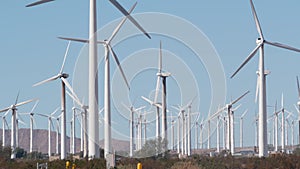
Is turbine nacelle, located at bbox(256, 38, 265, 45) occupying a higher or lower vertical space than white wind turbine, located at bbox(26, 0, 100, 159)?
higher

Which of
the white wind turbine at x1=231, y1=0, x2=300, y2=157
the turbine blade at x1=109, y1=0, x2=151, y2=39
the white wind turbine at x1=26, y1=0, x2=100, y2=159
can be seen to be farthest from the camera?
the white wind turbine at x1=231, y1=0, x2=300, y2=157

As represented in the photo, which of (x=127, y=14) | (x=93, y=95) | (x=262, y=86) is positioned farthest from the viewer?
(x=262, y=86)

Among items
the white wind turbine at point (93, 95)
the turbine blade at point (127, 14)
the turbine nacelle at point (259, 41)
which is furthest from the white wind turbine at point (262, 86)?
the white wind turbine at point (93, 95)

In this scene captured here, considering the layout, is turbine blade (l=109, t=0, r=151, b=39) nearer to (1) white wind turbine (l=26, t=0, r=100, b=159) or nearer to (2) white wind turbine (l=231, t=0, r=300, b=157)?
(1) white wind turbine (l=26, t=0, r=100, b=159)

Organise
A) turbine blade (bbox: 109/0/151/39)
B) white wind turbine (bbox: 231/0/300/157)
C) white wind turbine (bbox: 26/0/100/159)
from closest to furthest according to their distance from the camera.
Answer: white wind turbine (bbox: 26/0/100/159), turbine blade (bbox: 109/0/151/39), white wind turbine (bbox: 231/0/300/157)

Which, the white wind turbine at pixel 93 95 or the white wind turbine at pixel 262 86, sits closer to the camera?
the white wind turbine at pixel 93 95

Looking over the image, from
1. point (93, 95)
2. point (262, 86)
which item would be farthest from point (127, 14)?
point (262, 86)

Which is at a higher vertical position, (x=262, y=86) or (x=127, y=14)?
(x=127, y=14)

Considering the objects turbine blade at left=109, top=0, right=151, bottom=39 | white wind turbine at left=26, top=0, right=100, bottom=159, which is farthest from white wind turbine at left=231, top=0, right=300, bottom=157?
white wind turbine at left=26, top=0, right=100, bottom=159

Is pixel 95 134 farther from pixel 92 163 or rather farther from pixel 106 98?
pixel 106 98

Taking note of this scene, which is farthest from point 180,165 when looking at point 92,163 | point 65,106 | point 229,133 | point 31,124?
point 31,124

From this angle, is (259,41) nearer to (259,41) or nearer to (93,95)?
(259,41)

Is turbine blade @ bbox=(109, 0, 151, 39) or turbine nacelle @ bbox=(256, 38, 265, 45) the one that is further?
turbine nacelle @ bbox=(256, 38, 265, 45)

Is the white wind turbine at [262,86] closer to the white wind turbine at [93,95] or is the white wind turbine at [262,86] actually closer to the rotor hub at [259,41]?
the rotor hub at [259,41]
